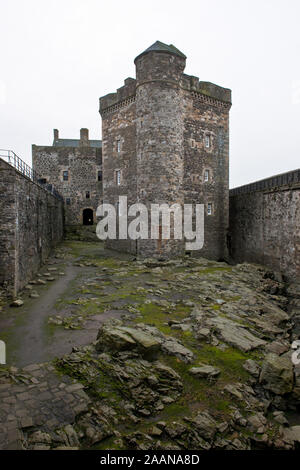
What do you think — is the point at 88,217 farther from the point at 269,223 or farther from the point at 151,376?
the point at 151,376

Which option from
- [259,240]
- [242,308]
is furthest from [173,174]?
[242,308]

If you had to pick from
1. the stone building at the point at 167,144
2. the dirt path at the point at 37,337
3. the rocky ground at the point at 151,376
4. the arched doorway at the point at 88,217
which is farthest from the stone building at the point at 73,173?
the dirt path at the point at 37,337

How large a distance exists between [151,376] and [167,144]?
56.8ft

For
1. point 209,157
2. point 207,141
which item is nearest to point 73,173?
point 207,141

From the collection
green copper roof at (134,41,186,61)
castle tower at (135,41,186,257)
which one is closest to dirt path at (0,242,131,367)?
castle tower at (135,41,186,257)

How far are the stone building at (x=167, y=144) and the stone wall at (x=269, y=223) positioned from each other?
147cm

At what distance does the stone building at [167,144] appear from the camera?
21.4 meters

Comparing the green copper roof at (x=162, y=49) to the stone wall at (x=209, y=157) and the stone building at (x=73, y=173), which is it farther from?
the stone building at (x=73, y=173)

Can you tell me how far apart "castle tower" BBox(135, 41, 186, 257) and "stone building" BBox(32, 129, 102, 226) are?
18.1 meters

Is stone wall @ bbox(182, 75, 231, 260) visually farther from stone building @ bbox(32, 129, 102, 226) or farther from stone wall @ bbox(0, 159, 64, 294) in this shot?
stone building @ bbox(32, 129, 102, 226)

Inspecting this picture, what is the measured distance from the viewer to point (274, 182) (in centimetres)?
2058

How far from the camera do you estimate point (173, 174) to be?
2189 cm

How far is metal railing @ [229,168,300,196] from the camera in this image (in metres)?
18.3

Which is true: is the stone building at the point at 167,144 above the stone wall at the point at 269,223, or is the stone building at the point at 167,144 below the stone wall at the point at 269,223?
above
